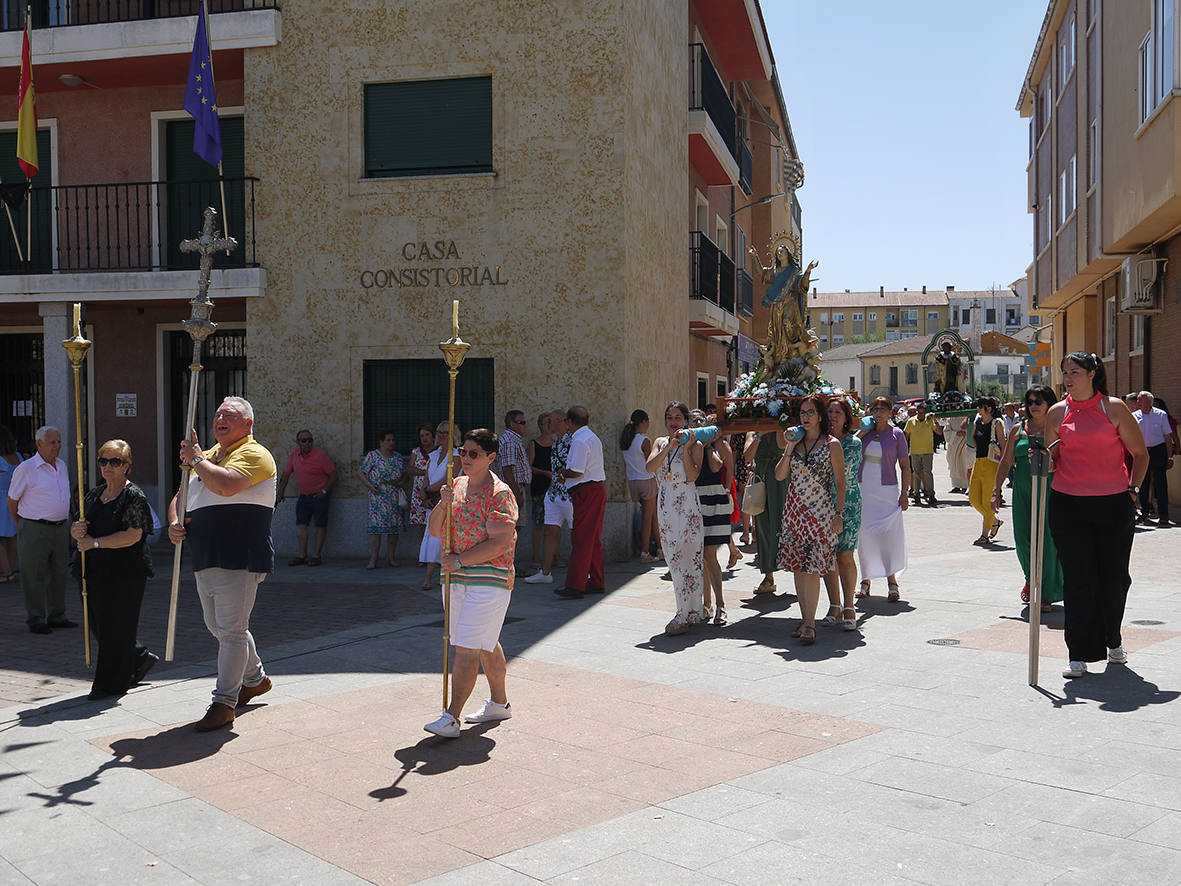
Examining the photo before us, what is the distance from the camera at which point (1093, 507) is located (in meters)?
7.39

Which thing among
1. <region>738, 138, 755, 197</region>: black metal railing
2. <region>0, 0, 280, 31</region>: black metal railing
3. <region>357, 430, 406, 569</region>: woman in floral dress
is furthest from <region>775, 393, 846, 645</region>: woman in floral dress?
<region>738, 138, 755, 197</region>: black metal railing

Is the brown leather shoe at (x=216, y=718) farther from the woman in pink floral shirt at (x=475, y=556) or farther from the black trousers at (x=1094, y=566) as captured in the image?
the black trousers at (x=1094, y=566)

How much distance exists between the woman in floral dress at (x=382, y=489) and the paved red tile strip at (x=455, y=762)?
253 inches

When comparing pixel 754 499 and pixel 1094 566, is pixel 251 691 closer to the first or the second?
pixel 754 499

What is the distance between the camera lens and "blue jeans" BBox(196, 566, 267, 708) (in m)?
6.59

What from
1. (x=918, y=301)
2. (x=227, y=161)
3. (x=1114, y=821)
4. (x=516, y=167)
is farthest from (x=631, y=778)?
(x=918, y=301)

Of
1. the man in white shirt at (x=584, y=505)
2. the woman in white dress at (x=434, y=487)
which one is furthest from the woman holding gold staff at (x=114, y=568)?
the man in white shirt at (x=584, y=505)

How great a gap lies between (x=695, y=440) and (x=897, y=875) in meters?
5.20

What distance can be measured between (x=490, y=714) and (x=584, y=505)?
16.3 feet

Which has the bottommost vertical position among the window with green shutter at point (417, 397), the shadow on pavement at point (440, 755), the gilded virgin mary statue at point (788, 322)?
the shadow on pavement at point (440, 755)

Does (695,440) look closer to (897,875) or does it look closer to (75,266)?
(897,875)

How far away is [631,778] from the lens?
5480 mm

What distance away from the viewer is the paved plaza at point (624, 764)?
4.44 meters

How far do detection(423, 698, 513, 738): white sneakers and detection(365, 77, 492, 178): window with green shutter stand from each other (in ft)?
30.9
